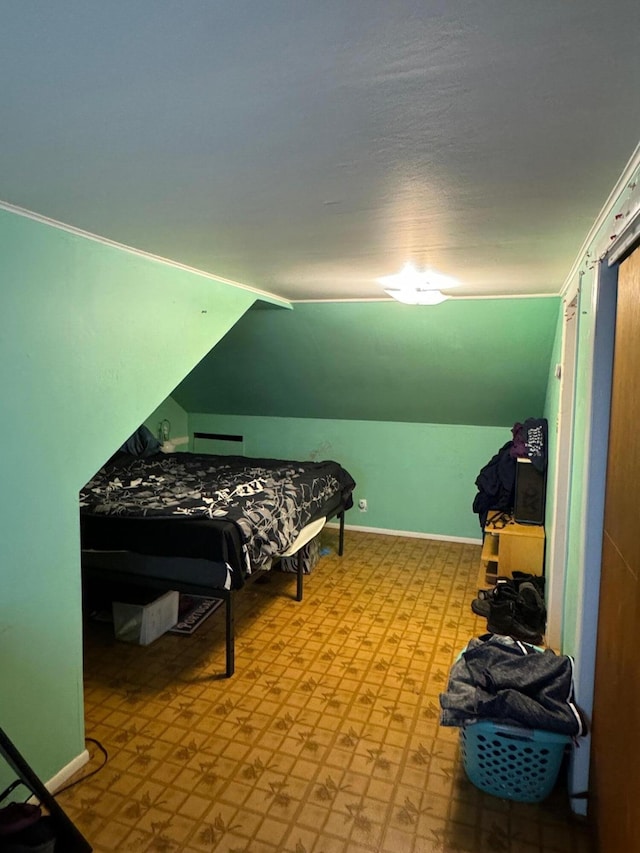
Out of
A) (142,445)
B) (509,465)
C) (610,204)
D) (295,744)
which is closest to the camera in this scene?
(610,204)

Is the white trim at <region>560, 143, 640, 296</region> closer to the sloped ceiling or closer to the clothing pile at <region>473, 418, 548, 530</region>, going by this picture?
the sloped ceiling

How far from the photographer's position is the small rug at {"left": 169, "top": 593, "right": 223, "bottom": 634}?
11.2ft

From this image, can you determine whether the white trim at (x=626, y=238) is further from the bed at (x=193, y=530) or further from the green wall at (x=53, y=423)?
the bed at (x=193, y=530)

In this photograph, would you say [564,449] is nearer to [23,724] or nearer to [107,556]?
[107,556]

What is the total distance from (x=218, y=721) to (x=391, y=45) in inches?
104

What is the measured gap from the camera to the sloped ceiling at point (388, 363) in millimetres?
3889

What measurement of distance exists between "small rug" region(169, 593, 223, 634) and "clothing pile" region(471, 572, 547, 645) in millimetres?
1691

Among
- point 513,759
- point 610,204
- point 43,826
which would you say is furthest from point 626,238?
point 43,826

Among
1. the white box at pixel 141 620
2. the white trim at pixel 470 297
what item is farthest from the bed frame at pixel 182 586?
the white trim at pixel 470 297

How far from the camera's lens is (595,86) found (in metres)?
0.96

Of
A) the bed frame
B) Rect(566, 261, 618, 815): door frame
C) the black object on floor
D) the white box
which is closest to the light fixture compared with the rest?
Rect(566, 261, 618, 815): door frame

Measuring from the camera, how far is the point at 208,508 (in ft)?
10.2

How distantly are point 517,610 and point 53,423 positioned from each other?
2834mm

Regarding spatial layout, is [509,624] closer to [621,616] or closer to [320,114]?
[621,616]
